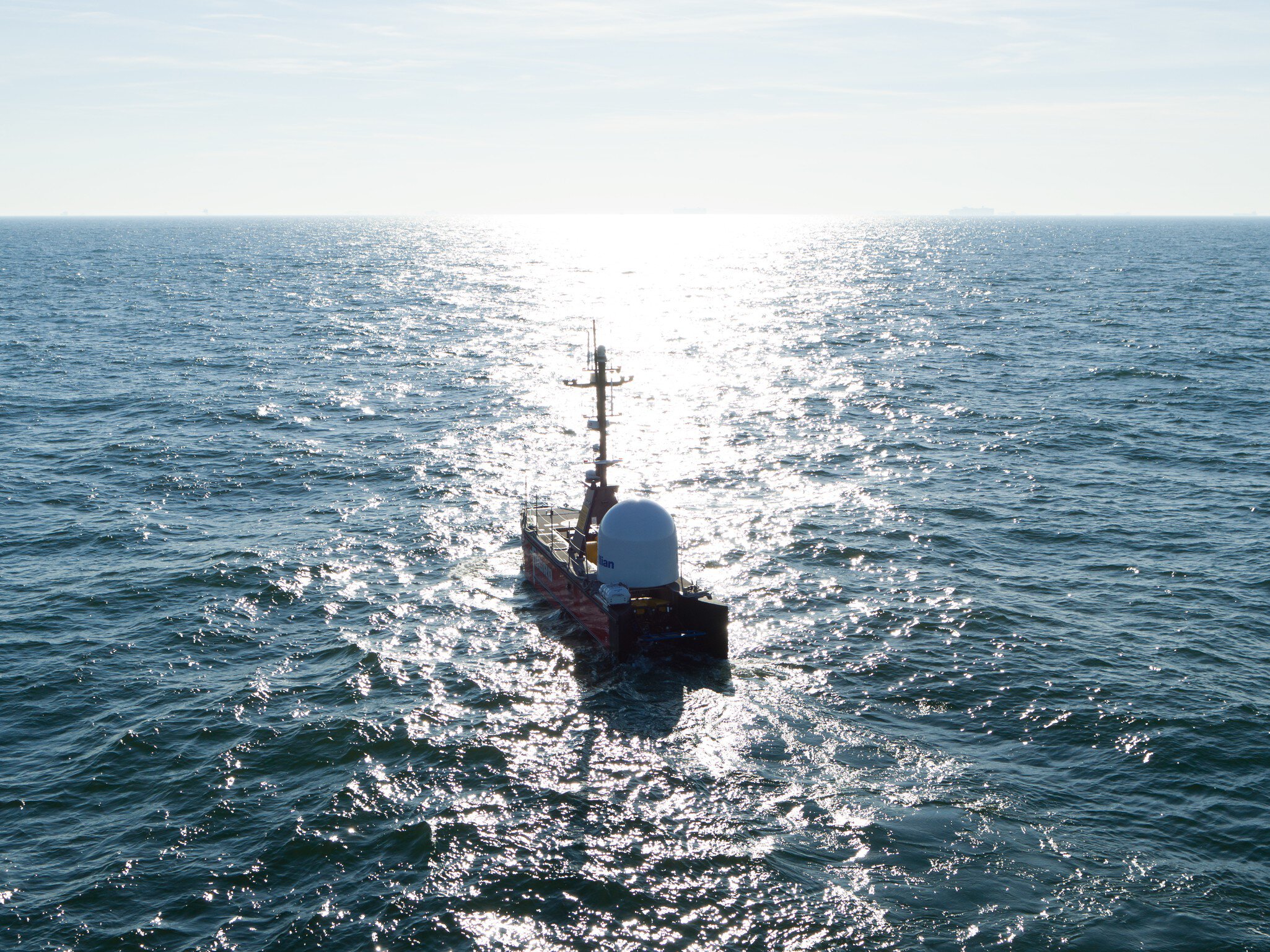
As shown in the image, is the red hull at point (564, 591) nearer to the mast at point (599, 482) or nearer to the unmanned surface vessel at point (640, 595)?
the unmanned surface vessel at point (640, 595)

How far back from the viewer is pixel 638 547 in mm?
27938

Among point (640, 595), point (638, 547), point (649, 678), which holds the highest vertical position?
point (638, 547)

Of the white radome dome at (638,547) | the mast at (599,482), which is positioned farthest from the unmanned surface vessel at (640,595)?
the mast at (599,482)

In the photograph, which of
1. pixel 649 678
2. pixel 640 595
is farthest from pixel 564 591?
pixel 649 678

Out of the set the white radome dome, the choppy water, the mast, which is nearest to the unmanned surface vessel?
the white radome dome

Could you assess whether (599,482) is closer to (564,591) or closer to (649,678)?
(564,591)

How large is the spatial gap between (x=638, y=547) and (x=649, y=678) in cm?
392

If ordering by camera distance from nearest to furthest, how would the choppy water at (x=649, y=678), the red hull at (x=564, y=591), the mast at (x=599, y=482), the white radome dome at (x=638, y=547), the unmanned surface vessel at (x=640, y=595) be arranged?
1. the choppy water at (x=649, y=678)
2. the unmanned surface vessel at (x=640, y=595)
3. the white radome dome at (x=638, y=547)
4. the red hull at (x=564, y=591)
5. the mast at (x=599, y=482)

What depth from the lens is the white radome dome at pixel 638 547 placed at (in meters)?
28.0

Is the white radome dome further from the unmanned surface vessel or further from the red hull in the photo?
the red hull

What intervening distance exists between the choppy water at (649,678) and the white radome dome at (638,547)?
262 cm

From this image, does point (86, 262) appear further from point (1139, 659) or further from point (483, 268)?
point (1139, 659)

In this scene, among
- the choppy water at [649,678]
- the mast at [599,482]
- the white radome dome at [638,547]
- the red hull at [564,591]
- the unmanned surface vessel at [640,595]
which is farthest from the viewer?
the mast at [599,482]

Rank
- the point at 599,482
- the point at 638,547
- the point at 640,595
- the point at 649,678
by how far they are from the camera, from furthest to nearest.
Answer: the point at 599,482, the point at 640,595, the point at 638,547, the point at 649,678
